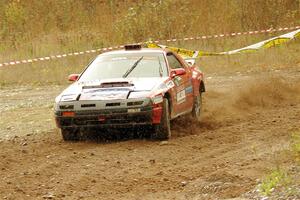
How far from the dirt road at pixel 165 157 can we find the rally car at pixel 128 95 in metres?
0.32

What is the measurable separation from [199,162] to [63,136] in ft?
9.84

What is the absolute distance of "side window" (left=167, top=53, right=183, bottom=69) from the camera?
1385 centimetres

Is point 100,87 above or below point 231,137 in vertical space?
above

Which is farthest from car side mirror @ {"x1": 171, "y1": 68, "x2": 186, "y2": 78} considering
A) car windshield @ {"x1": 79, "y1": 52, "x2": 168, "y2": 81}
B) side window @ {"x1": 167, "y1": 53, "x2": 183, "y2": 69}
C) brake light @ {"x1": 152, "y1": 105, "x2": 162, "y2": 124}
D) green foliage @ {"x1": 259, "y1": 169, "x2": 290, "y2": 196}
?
green foliage @ {"x1": 259, "y1": 169, "x2": 290, "y2": 196}

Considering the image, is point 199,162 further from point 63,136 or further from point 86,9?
point 86,9

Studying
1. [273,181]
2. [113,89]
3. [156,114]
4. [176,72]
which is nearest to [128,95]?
[113,89]

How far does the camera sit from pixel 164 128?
12258mm

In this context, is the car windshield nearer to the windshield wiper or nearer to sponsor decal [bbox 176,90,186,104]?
the windshield wiper

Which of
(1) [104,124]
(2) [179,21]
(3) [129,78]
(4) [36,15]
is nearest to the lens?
(1) [104,124]

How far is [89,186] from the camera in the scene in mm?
9258

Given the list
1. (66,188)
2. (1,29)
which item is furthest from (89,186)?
(1,29)

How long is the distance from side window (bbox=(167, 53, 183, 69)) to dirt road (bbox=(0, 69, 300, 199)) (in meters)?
0.93

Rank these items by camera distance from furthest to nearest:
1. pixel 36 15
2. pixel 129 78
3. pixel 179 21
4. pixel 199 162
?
pixel 36 15 → pixel 179 21 → pixel 129 78 → pixel 199 162

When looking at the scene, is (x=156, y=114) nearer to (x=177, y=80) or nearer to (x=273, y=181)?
(x=177, y=80)
